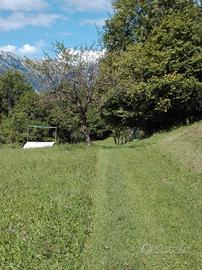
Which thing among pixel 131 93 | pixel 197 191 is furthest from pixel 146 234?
pixel 131 93

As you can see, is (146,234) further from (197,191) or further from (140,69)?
(140,69)

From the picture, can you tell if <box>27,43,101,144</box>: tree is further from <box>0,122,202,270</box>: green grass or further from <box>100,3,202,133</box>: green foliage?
<box>0,122,202,270</box>: green grass

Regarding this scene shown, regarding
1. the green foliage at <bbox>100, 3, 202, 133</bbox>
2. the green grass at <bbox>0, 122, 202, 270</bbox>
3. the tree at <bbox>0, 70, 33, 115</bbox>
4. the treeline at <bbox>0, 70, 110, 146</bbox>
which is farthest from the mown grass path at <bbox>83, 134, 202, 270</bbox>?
the tree at <bbox>0, 70, 33, 115</bbox>

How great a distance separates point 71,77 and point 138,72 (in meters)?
7.97

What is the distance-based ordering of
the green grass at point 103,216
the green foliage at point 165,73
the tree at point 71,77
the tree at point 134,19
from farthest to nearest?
1. the tree at point 134,19
2. the green foliage at point 165,73
3. the tree at point 71,77
4. the green grass at point 103,216

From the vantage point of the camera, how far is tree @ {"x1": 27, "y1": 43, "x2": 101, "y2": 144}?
4316 cm

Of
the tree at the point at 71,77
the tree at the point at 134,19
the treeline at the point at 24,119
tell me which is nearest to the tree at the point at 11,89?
the treeline at the point at 24,119

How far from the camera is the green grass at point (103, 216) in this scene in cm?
1148

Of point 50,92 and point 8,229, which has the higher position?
point 50,92

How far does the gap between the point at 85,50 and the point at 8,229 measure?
117ft

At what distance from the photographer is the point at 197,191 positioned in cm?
1911

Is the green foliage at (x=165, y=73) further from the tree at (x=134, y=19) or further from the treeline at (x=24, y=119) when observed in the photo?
the treeline at (x=24, y=119)

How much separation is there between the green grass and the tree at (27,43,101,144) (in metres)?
15.8

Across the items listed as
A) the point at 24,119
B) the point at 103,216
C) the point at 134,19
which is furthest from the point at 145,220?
the point at 24,119
